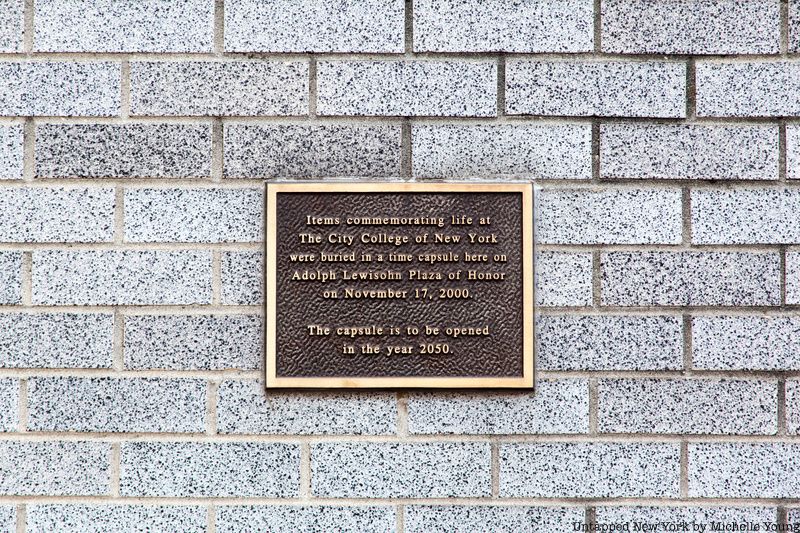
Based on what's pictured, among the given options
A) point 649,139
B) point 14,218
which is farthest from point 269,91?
point 649,139

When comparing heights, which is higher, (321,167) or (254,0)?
(254,0)

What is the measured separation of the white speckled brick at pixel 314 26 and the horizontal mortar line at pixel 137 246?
2.57ft

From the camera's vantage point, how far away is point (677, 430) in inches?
104

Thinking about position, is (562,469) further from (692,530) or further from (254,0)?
(254,0)

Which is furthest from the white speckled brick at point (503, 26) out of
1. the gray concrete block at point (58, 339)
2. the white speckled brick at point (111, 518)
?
the white speckled brick at point (111, 518)

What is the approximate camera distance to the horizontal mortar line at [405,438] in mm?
2641

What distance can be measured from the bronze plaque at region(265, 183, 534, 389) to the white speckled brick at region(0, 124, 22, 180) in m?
1.02

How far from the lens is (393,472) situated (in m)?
2.63

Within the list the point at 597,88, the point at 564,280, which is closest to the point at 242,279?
the point at 564,280

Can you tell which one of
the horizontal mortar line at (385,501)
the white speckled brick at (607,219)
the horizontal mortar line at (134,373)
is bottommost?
the horizontal mortar line at (385,501)

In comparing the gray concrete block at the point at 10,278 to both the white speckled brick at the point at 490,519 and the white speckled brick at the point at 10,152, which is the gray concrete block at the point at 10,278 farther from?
the white speckled brick at the point at 490,519

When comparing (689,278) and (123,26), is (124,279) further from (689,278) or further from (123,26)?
(689,278)

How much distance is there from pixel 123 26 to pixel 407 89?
1166 mm

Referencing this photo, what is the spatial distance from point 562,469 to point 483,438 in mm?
332
